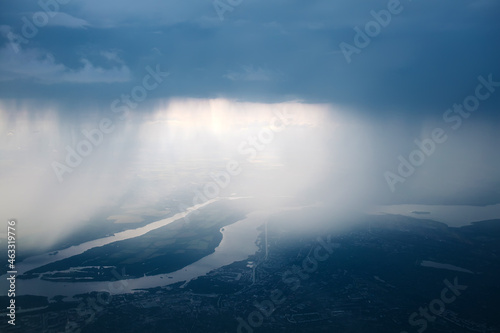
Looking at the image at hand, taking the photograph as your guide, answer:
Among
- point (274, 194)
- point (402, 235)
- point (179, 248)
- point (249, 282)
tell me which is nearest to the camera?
point (249, 282)

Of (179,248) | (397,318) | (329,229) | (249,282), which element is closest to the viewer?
(397,318)

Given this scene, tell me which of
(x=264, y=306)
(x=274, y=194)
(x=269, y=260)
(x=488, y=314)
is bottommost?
(x=488, y=314)

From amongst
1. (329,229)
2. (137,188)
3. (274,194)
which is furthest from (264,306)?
(137,188)

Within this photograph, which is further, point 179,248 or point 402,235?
point 402,235

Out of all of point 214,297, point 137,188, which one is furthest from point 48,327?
point 137,188

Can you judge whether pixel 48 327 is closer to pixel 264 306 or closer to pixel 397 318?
pixel 264 306

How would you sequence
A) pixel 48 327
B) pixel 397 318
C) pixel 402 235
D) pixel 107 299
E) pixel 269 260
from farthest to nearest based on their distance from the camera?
pixel 402 235 < pixel 269 260 < pixel 107 299 < pixel 397 318 < pixel 48 327

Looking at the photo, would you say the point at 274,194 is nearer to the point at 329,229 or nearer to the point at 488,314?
the point at 329,229

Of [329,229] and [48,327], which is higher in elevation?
[329,229]

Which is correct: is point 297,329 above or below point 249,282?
below
